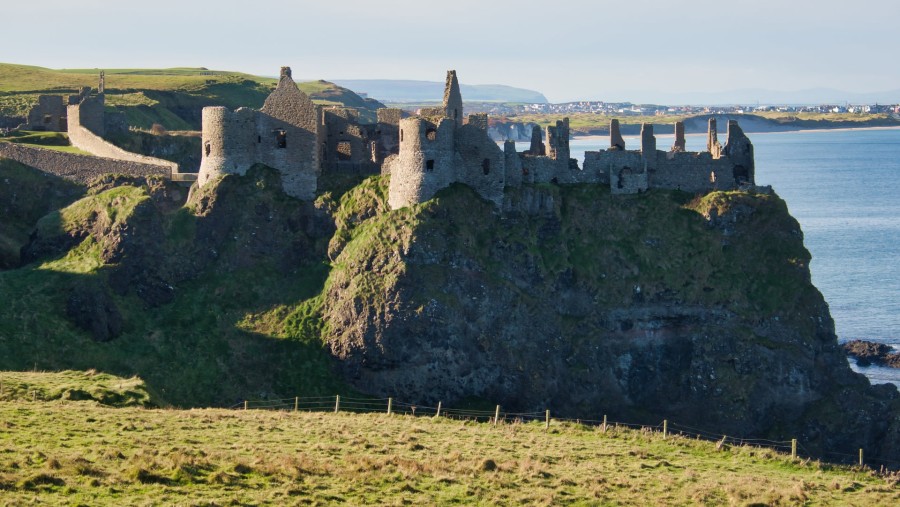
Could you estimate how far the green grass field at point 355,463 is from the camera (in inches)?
1356

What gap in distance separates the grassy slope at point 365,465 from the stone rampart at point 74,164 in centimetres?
2852

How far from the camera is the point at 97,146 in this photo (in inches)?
3054

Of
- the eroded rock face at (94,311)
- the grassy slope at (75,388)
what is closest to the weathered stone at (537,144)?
the eroded rock face at (94,311)

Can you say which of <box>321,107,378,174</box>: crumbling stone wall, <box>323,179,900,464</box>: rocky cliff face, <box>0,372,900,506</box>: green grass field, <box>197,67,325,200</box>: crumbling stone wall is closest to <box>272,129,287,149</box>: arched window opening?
<box>197,67,325,200</box>: crumbling stone wall

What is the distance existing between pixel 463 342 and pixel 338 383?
6.45m

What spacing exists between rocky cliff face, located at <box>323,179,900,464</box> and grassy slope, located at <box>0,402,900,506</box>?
48.7ft

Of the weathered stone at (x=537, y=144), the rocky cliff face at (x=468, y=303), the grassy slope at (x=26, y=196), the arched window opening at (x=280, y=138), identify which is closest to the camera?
the rocky cliff face at (x=468, y=303)

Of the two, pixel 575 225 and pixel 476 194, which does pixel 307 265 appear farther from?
pixel 575 225

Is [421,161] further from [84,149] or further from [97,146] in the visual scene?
[84,149]

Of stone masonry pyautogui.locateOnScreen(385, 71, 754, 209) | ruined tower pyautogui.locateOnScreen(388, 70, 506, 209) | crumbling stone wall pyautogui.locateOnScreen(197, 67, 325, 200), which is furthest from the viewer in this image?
crumbling stone wall pyautogui.locateOnScreen(197, 67, 325, 200)

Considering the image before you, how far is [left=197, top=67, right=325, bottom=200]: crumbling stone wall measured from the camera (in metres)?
69.0

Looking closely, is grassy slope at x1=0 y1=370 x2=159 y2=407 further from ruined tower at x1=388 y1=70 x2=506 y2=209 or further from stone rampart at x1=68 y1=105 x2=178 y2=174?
stone rampart at x1=68 y1=105 x2=178 y2=174

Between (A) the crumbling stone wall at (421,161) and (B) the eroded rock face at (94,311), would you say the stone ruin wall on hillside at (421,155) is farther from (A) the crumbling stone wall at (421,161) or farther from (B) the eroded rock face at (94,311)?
(B) the eroded rock face at (94,311)

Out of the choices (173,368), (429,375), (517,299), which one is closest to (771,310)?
(517,299)
